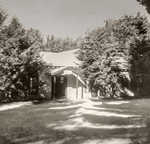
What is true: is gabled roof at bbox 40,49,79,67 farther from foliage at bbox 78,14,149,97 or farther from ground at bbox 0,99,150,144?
ground at bbox 0,99,150,144

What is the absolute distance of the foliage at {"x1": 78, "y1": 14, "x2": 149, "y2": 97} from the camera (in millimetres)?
24562

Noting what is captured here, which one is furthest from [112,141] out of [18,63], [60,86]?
[60,86]

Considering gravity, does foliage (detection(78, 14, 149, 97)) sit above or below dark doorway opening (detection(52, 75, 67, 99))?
above

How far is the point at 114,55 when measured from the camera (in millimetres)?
24844

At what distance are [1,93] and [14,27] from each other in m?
7.40

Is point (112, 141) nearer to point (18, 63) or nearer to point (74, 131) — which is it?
point (74, 131)

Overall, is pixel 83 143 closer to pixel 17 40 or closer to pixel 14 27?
pixel 17 40

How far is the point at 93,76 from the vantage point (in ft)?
82.3

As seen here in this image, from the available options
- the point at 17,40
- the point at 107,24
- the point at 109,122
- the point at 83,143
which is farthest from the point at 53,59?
the point at 107,24

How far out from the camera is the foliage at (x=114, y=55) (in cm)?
2456

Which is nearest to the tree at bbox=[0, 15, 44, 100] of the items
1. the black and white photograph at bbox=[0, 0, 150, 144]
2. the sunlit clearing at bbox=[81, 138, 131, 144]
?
the black and white photograph at bbox=[0, 0, 150, 144]

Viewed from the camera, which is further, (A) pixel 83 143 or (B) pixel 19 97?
(B) pixel 19 97

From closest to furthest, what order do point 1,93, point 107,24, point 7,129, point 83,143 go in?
point 83,143 → point 7,129 → point 1,93 → point 107,24

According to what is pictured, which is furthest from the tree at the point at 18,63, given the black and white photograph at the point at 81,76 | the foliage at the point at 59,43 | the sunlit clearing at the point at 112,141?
the foliage at the point at 59,43
